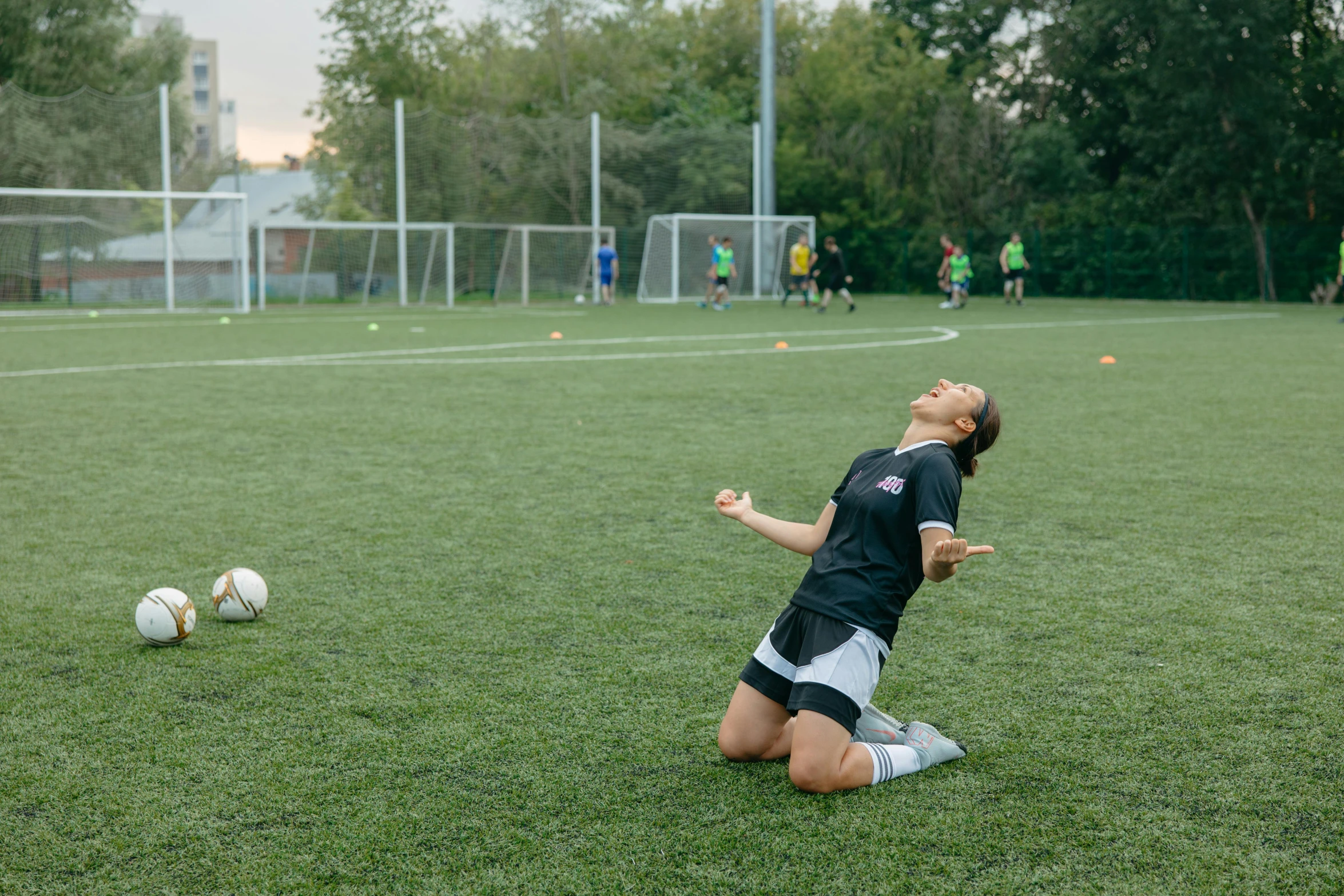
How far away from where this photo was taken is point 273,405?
1013cm

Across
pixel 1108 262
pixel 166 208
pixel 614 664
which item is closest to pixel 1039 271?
pixel 1108 262

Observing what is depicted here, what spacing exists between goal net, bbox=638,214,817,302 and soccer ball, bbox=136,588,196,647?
29.2 meters

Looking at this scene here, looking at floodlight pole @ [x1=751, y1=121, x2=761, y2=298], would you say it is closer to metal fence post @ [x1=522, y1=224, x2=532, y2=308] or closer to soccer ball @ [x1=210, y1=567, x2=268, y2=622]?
metal fence post @ [x1=522, y1=224, x2=532, y2=308]

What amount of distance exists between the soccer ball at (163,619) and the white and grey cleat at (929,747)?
240 centimetres

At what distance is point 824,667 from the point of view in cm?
303

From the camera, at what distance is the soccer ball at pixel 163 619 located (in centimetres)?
398

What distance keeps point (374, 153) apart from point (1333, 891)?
31.8m

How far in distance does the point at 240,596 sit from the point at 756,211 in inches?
1266

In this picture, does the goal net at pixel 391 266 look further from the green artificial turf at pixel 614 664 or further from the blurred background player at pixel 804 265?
the green artificial turf at pixel 614 664

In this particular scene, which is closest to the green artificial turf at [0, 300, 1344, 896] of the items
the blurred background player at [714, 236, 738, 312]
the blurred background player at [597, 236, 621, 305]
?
the blurred background player at [714, 236, 738, 312]

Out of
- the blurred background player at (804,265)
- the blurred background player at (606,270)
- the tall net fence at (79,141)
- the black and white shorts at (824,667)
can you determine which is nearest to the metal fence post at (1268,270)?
the blurred background player at (804,265)

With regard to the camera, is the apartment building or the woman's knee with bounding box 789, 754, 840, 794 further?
the apartment building

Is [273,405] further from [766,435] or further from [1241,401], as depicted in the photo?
[1241,401]

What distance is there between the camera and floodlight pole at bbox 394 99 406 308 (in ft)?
99.1
